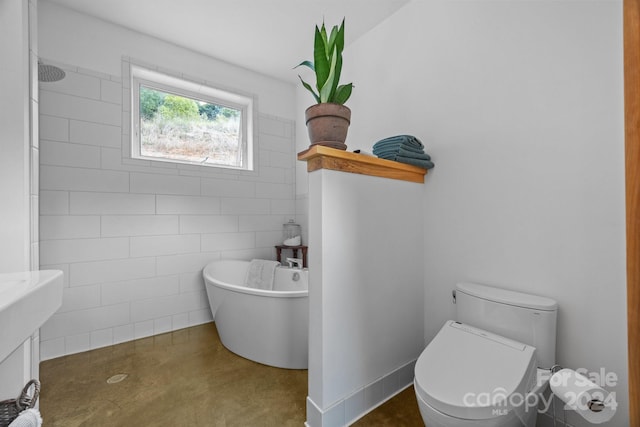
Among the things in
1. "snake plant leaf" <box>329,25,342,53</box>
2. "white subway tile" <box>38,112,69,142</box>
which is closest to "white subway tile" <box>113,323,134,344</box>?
"white subway tile" <box>38,112,69,142</box>

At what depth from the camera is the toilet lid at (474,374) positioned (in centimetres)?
93

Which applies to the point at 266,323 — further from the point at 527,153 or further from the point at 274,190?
the point at 527,153

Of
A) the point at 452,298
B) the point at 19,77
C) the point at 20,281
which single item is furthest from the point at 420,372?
the point at 19,77

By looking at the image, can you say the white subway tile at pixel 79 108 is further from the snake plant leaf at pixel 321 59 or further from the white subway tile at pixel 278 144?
the snake plant leaf at pixel 321 59

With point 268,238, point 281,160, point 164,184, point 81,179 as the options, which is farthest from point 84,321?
point 281,160

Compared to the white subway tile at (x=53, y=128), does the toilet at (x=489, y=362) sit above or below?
below

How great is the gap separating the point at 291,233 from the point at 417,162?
66.7 inches

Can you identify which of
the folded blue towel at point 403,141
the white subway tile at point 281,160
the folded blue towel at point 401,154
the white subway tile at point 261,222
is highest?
the white subway tile at point 281,160

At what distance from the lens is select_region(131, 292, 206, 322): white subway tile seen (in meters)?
2.29

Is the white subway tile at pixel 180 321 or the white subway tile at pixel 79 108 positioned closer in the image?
the white subway tile at pixel 79 108

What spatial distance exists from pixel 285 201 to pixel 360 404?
7.02 feet

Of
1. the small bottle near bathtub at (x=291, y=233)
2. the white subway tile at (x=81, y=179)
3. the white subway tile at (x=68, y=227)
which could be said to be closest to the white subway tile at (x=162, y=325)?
the white subway tile at (x=68, y=227)

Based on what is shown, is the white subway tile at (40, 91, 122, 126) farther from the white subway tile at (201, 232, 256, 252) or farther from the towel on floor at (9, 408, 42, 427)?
the towel on floor at (9, 408, 42, 427)

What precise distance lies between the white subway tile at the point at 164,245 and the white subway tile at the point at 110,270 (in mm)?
70
